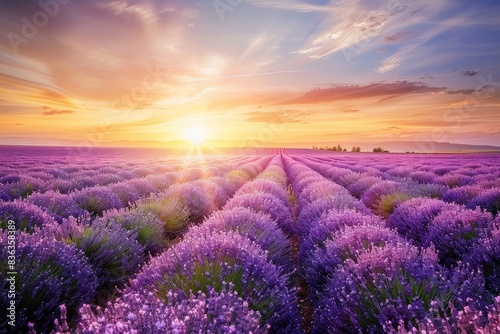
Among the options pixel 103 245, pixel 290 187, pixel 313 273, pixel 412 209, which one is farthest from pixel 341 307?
pixel 290 187

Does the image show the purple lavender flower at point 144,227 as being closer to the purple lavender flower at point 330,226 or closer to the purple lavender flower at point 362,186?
the purple lavender flower at point 330,226

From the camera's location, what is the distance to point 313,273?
12.8 ft

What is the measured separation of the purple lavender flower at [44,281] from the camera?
2.97 m

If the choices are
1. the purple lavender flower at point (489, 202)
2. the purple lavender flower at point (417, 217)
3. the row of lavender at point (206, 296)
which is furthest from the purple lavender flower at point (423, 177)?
the row of lavender at point (206, 296)

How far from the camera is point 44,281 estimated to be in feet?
10.3

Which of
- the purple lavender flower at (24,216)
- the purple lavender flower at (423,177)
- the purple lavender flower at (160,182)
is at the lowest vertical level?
the purple lavender flower at (423,177)

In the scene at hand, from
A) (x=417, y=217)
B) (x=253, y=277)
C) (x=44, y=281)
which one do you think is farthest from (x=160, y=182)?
(x=253, y=277)

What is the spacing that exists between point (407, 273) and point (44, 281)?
120 inches

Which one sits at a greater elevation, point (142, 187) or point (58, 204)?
point (58, 204)

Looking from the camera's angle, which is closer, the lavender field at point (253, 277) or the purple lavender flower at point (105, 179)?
the lavender field at point (253, 277)

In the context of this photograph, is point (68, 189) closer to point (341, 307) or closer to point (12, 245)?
point (12, 245)

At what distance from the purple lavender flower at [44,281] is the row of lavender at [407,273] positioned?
7.43 ft

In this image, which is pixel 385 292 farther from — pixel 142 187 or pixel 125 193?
pixel 142 187

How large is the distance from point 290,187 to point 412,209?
9.04 m
